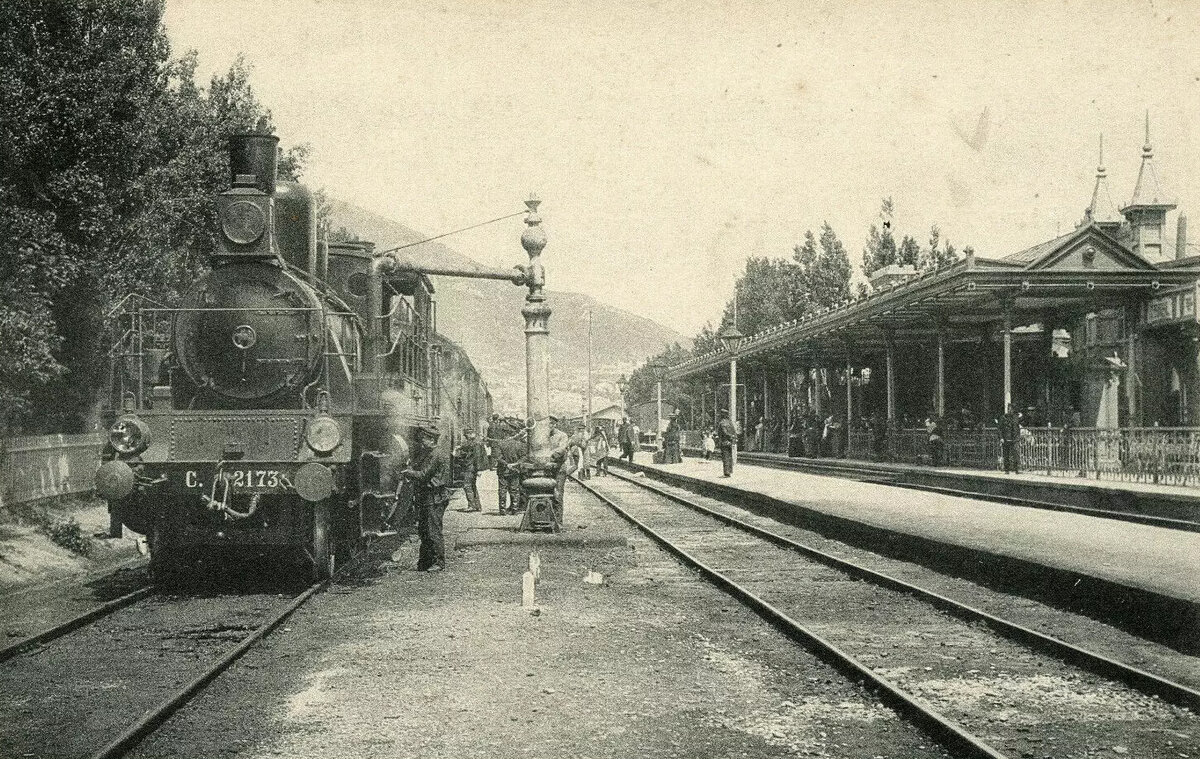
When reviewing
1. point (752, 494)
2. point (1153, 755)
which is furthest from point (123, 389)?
point (752, 494)

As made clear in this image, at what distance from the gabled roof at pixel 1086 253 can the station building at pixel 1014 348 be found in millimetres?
29

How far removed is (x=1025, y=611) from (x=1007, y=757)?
491cm

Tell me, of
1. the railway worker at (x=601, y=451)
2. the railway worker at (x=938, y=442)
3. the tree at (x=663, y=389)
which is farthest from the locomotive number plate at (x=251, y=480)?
the tree at (x=663, y=389)

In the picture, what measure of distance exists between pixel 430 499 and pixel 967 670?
6062 mm

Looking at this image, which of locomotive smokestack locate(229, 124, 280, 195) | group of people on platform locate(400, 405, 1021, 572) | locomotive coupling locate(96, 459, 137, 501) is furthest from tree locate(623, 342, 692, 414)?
locomotive coupling locate(96, 459, 137, 501)

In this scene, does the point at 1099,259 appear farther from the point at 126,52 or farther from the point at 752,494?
the point at 126,52

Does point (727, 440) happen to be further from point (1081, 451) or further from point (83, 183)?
point (83, 183)

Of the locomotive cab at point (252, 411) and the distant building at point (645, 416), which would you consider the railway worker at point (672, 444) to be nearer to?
the locomotive cab at point (252, 411)

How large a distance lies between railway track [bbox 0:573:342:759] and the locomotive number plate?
0.99 meters

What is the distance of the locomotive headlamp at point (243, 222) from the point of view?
10.4 metres

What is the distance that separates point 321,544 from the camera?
1037 centimetres

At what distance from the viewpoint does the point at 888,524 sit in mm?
14211

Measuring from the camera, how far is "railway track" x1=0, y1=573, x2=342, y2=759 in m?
5.50

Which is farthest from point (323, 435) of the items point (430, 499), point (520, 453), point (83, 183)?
point (83, 183)
